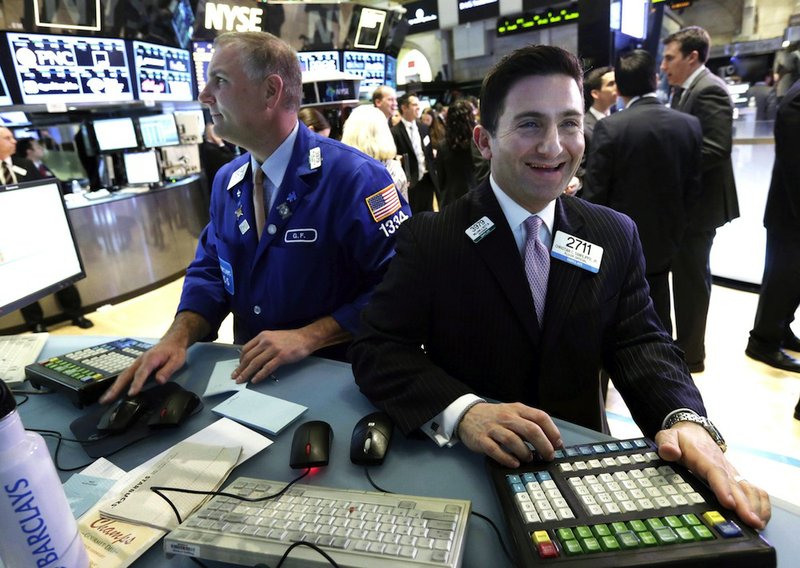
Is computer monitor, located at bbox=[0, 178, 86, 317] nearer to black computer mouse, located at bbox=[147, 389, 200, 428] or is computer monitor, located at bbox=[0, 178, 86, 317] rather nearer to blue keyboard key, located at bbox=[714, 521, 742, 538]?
black computer mouse, located at bbox=[147, 389, 200, 428]

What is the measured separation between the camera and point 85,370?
1.26 m

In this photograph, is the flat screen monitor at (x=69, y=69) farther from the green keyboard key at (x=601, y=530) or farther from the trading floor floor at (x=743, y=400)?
the green keyboard key at (x=601, y=530)

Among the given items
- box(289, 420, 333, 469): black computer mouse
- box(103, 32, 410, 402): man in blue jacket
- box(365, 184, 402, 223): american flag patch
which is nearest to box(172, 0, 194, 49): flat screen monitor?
box(103, 32, 410, 402): man in blue jacket

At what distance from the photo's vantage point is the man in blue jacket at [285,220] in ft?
4.71

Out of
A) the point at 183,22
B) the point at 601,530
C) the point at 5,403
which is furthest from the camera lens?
the point at 183,22

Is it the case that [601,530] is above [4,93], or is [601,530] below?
below

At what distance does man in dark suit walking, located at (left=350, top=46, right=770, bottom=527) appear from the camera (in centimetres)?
102

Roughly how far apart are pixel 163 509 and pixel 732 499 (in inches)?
32.1

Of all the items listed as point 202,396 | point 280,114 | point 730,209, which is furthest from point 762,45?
point 202,396

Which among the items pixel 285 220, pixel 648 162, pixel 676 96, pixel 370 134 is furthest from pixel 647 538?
pixel 370 134

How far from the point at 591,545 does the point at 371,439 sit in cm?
40

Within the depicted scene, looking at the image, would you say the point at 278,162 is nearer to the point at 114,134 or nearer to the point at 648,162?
the point at 648,162

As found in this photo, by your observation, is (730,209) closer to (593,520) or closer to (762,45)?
(593,520)

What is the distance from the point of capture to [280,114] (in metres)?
1.53
